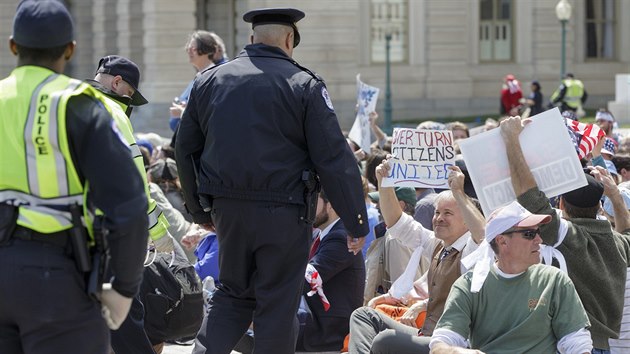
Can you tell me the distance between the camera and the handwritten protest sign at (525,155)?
6.59 meters

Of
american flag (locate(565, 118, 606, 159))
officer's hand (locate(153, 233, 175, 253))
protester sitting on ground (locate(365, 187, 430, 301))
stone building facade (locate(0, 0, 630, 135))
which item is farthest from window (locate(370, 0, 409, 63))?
officer's hand (locate(153, 233, 175, 253))

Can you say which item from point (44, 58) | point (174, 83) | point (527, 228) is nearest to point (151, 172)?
point (527, 228)

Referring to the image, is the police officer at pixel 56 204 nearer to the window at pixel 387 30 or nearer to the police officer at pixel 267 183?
the police officer at pixel 267 183

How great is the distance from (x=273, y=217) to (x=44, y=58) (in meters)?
1.83

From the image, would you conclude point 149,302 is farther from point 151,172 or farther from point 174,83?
point 174,83

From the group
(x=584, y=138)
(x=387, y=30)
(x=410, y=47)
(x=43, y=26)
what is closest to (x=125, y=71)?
(x=43, y=26)

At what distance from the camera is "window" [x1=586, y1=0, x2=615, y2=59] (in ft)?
120

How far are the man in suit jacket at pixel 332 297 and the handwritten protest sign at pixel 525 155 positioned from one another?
1394 millimetres

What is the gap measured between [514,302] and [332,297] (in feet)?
7.22

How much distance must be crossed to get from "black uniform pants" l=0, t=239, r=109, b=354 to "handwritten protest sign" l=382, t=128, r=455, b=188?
3460 mm

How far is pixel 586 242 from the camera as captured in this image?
6473 millimetres

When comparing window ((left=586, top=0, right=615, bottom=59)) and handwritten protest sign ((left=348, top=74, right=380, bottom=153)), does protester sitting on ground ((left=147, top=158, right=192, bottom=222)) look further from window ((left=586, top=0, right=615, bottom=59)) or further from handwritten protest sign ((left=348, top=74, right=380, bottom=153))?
window ((left=586, top=0, right=615, bottom=59))

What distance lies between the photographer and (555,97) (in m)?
30.7

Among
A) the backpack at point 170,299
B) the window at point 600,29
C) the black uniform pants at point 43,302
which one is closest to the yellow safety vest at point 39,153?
the black uniform pants at point 43,302
